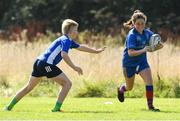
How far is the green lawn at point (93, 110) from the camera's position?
12.3 m

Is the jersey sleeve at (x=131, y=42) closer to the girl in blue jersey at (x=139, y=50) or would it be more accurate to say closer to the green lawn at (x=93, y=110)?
the girl in blue jersey at (x=139, y=50)

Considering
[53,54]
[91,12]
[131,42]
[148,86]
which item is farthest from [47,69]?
[91,12]

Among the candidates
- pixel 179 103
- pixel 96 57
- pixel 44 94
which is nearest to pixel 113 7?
pixel 96 57

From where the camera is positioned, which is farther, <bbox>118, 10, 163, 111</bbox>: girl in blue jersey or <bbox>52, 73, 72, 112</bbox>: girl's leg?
<bbox>118, 10, 163, 111</bbox>: girl in blue jersey

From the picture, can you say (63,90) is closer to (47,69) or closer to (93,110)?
(47,69)

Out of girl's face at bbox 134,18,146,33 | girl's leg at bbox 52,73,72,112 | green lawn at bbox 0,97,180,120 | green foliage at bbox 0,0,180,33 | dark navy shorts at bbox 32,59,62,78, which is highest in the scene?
girl's face at bbox 134,18,146,33

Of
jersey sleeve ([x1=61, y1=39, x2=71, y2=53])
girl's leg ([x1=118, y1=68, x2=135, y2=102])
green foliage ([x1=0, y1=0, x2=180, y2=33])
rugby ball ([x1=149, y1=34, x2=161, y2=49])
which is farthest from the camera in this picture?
green foliage ([x1=0, y1=0, x2=180, y2=33])

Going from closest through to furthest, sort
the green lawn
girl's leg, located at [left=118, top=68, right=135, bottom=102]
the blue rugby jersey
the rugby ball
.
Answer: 1. the green lawn
2. the rugby ball
3. the blue rugby jersey
4. girl's leg, located at [left=118, top=68, right=135, bottom=102]

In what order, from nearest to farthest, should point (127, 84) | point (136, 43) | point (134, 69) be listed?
1. point (136, 43)
2. point (134, 69)
3. point (127, 84)

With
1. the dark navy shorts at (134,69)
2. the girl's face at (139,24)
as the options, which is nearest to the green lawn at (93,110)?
the dark navy shorts at (134,69)

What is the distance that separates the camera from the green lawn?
40.3 ft

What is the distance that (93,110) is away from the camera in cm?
1373

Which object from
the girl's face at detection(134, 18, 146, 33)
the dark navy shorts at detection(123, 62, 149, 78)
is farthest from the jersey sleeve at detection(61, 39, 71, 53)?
the dark navy shorts at detection(123, 62, 149, 78)

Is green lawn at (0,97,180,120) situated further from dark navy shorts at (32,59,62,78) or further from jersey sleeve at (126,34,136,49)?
jersey sleeve at (126,34,136,49)
